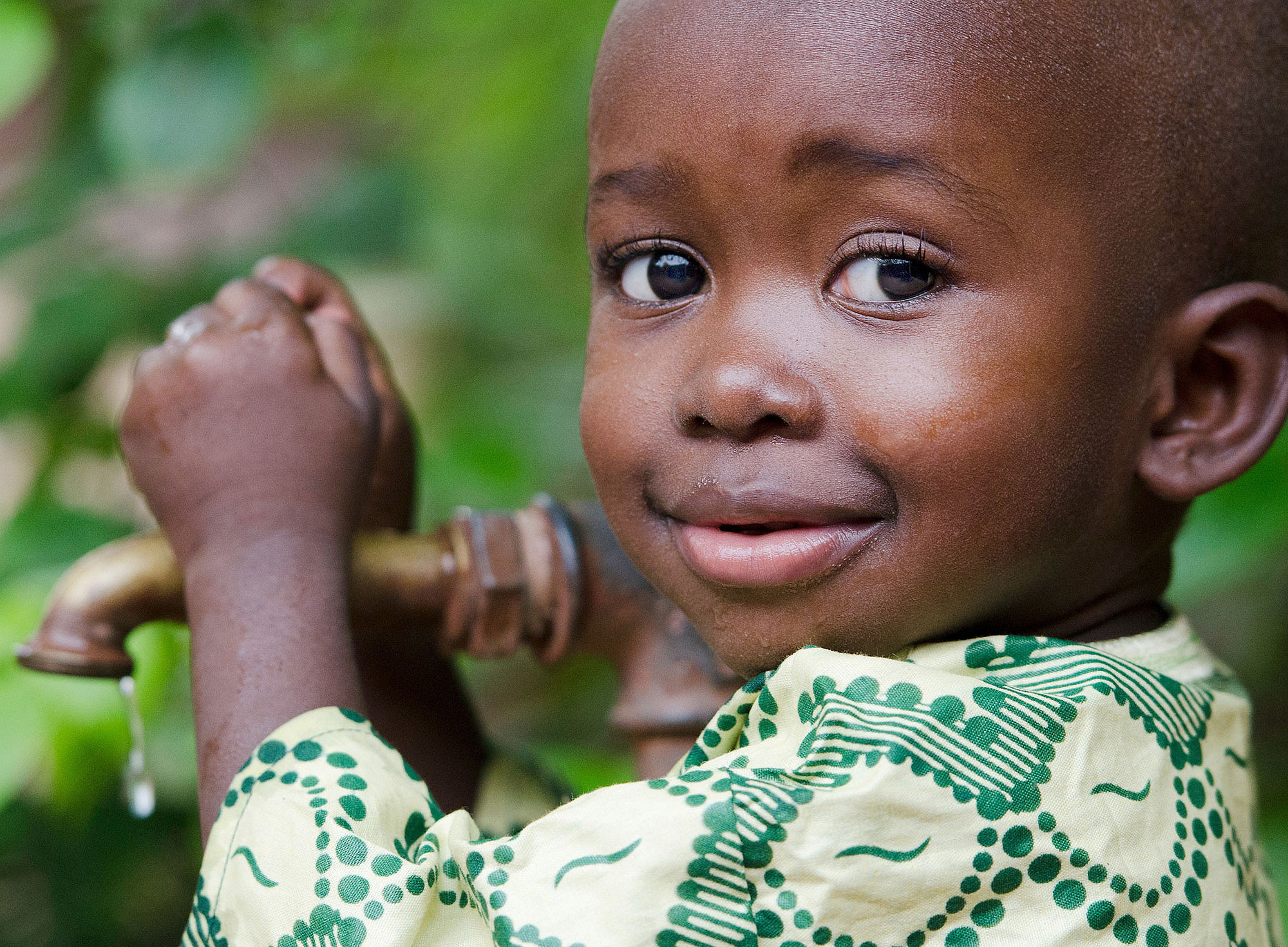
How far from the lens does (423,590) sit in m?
1.12

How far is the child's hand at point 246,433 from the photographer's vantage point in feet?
3.45

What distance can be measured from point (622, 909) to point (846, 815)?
0.13 meters

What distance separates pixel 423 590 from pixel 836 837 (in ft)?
1.53

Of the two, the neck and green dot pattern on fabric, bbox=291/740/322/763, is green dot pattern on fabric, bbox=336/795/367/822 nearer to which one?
green dot pattern on fabric, bbox=291/740/322/763

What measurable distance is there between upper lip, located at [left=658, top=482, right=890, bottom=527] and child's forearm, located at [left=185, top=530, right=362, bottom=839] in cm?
30

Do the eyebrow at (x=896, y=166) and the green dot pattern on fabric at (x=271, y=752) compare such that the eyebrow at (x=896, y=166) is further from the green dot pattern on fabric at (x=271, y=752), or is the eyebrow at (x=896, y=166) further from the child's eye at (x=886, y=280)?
the green dot pattern on fabric at (x=271, y=752)

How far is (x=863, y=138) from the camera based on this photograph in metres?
0.85

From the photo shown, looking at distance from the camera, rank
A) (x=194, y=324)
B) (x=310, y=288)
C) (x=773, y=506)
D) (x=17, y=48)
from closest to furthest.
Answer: (x=773, y=506) → (x=194, y=324) → (x=310, y=288) → (x=17, y=48)

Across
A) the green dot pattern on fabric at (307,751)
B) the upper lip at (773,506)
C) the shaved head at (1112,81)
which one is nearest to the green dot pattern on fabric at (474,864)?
the green dot pattern on fabric at (307,751)

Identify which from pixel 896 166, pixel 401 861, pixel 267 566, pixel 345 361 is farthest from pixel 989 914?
pixel 345 361

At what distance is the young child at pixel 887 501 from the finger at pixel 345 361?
180 millimetres

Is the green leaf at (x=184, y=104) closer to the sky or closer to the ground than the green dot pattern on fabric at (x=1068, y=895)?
closer to the sky

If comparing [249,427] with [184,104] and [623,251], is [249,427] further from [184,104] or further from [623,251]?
[184,104]

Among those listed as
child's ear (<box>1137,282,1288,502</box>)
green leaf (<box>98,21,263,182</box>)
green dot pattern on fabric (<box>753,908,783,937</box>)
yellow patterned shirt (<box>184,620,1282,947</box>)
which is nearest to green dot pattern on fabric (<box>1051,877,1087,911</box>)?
yellow patterned shirt (<box>184,620,1282,947</box>)
